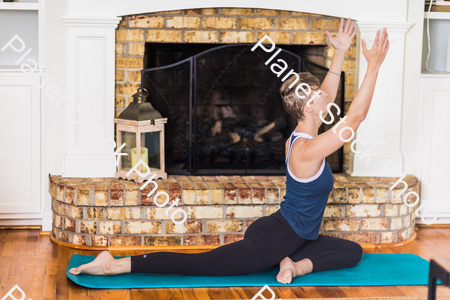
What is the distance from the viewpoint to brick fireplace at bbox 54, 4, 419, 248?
9.15 feet

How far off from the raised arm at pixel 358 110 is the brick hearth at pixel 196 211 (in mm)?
780

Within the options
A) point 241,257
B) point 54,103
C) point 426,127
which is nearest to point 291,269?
point 241,257

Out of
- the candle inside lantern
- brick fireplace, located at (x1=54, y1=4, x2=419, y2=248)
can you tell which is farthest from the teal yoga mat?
the candle inside lantern

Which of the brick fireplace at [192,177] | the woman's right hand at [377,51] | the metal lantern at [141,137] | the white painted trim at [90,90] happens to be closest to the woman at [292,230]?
the woman's right hand at [377,51]

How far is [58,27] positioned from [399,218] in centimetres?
210

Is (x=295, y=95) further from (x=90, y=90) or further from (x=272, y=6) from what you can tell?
(x=90, y=90)

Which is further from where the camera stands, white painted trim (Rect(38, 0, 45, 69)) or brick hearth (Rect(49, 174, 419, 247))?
white painted trim (Rect(38, 0, 45, 69))

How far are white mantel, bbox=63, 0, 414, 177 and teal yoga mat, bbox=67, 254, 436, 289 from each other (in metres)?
0.69

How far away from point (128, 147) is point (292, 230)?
3.64ft

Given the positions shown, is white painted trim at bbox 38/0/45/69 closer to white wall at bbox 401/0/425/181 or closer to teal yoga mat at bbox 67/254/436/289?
teal yoga mat at bbox 67/254/436/289

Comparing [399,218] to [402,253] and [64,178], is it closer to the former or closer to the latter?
[402,253]

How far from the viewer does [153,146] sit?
297cm

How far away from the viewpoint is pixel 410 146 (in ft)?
10.5

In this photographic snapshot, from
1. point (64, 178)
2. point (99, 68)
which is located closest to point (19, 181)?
point (64, 178)
